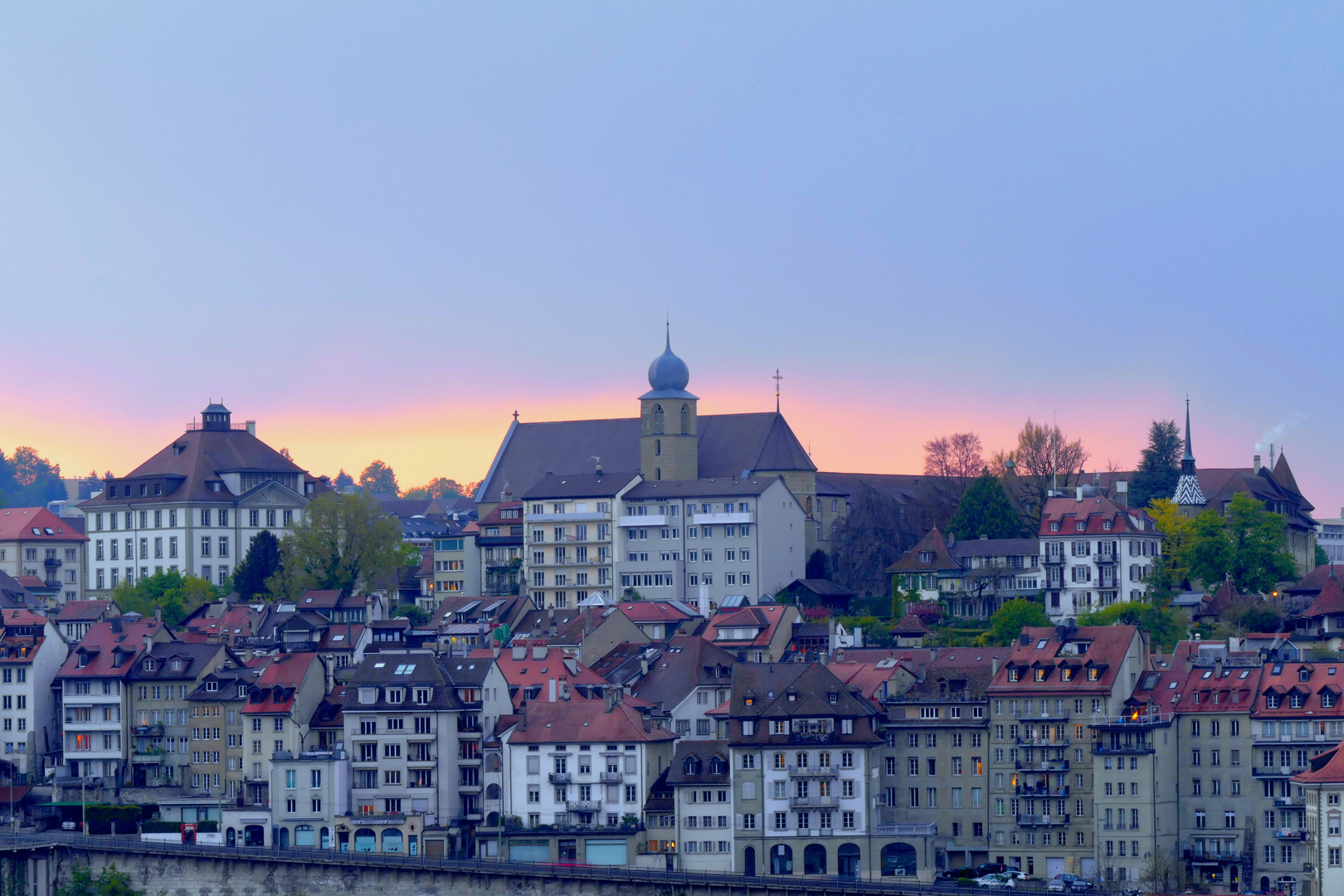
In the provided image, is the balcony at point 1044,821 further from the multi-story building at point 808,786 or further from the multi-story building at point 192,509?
the multi-story building at point 192,509

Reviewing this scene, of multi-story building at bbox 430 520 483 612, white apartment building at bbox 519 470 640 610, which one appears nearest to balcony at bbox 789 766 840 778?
white apartment building at bbox 519 470 640 610

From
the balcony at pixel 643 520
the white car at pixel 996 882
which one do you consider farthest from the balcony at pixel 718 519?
the white car at pixel 996 882

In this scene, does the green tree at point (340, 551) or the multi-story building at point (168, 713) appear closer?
the multi-story building at point (168, 713)

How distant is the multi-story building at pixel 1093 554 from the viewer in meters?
145

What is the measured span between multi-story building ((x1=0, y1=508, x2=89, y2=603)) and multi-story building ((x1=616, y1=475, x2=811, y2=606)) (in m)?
47.1

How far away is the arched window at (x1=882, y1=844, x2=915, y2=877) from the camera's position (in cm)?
11194

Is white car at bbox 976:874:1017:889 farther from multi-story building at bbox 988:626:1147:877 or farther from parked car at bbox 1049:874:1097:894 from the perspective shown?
multi-story building at bbox 988:626:1147:877

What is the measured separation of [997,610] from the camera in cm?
14500

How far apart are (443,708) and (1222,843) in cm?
3580

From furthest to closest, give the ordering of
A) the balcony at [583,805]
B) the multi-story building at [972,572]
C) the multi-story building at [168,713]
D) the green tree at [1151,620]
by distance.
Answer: the multi-story building at [972,572] → the green tree at [1151,620] → the multi-story building at [168,713] → the balcony at [583,805]

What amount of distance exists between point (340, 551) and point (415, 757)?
44.9 meters

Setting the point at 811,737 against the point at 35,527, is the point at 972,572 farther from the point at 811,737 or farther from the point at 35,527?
the point at 35,527

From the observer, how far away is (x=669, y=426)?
176250 millimetres

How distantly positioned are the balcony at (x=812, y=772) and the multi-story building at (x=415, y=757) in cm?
1550
